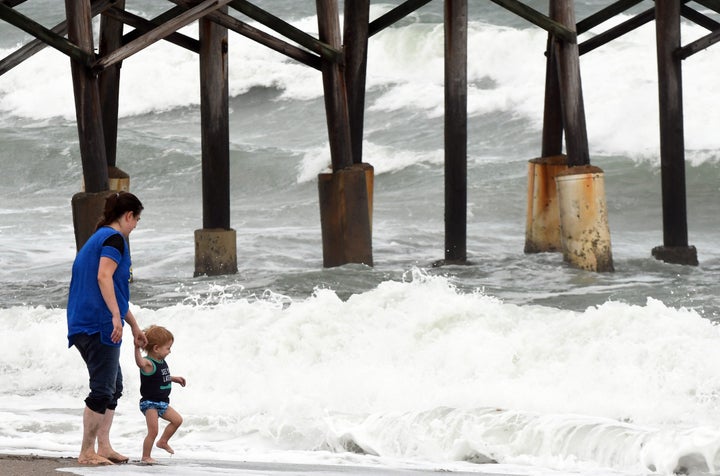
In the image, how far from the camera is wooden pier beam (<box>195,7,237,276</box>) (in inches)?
381

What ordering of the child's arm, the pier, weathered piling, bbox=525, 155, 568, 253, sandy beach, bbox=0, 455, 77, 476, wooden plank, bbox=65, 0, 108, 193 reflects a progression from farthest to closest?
weathered piling, bbox=525, 155, 568, 253, the pier, wooden plank, bbox=65, 0, 108, 193, the child's arm, sandy beach, bbox=0, 455, 77, 476

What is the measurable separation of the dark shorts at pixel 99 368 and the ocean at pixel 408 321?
63cm

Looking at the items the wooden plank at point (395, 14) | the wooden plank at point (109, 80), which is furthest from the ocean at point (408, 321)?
the wooden plank at point (395, 14)

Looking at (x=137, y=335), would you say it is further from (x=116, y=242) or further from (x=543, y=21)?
(x=543, y=21)

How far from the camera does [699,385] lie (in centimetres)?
646

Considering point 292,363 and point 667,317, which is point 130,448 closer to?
point 292,363

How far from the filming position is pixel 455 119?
1014cm

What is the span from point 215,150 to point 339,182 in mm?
910

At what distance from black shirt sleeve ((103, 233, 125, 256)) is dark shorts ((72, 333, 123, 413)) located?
0.32 m

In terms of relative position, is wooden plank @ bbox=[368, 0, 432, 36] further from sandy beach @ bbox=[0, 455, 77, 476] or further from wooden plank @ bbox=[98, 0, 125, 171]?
sandy beach @ bbox=[0, 455, 77, 476]

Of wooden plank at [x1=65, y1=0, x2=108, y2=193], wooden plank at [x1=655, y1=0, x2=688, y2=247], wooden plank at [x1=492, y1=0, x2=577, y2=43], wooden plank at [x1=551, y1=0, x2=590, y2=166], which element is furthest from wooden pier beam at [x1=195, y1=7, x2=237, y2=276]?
wooden plank at [x1=655, y1=0, x2=688, y2=247]

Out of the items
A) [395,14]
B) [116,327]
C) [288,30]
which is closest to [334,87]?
[288,30]

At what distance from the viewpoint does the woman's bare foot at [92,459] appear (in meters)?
5.12

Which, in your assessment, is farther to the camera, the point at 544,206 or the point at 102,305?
the point at 544,206
